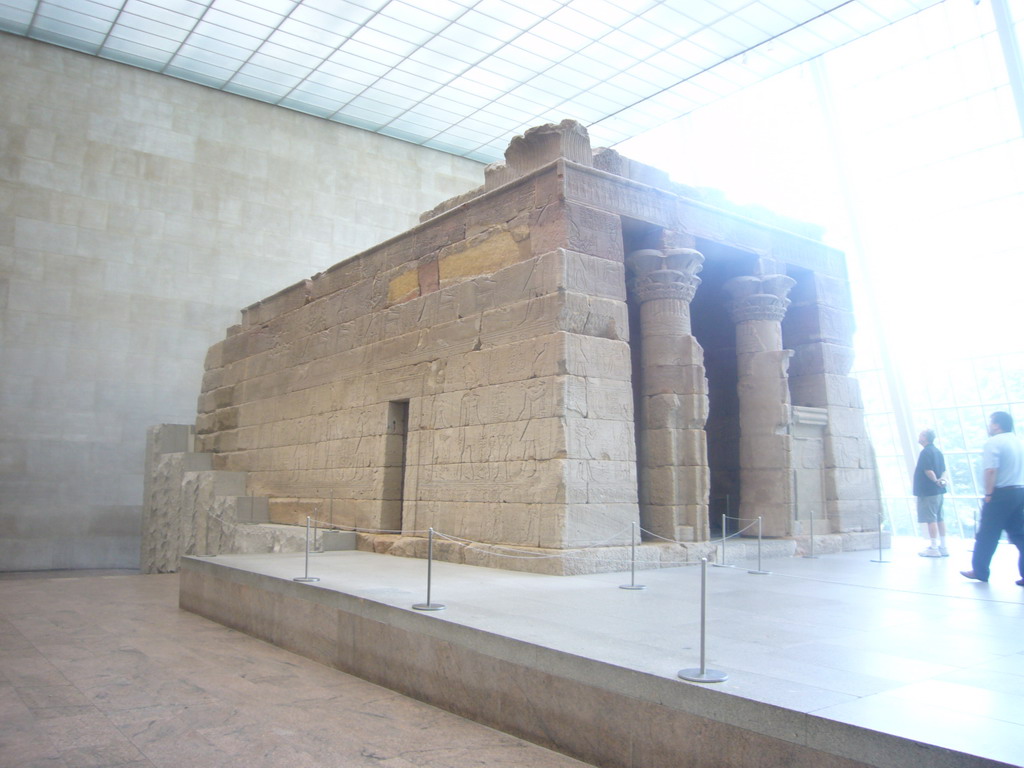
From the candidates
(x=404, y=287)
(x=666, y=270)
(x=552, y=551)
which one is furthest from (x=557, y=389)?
(x=404, y=287)

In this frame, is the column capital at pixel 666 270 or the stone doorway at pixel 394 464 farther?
the stone doorway at pixel 394 464

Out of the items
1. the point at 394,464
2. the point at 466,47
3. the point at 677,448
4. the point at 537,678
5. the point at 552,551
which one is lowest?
the point at 537,678

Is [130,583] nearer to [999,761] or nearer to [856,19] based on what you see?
[999,761]

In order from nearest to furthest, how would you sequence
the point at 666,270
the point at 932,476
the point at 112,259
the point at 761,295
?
1. the point at 932,476
2. the point at 666,270
3. the point at 761,295
4. the point at 112,259

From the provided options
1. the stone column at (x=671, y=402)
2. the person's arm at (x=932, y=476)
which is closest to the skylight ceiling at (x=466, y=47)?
the stone column at (x=671, y=402)

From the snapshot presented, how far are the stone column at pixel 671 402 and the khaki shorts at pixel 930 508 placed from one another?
102 inches

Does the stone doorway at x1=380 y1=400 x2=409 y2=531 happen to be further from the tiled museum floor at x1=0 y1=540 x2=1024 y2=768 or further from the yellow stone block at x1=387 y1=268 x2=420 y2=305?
the tiled museum floor at x1=0 y1=540 x2=1024 y2=768

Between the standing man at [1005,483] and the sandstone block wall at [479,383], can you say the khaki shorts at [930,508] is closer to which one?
the standing man at [1005,483]

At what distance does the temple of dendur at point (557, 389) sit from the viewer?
24.4 ft

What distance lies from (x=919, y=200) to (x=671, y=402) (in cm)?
1013

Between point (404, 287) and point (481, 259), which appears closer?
point (481, 259)

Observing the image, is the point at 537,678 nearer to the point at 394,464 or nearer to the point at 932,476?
the point at 394,464

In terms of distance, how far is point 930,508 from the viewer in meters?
8.86

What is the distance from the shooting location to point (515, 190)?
827cm
